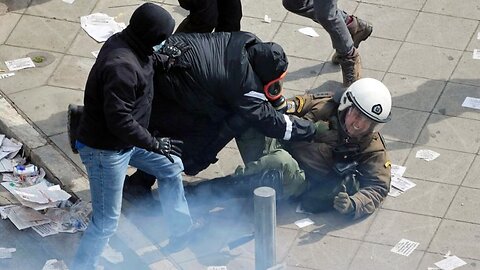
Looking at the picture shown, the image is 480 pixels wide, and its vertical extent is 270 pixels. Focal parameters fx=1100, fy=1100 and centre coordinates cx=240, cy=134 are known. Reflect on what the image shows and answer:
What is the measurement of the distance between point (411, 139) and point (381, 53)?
117 cm

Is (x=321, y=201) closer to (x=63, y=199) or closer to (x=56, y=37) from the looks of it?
(x=63, y=199)

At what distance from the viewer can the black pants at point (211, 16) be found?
26.8 feet

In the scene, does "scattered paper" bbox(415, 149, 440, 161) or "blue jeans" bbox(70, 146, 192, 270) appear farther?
"scattered paper" bbox(415, 149, 440, 161)

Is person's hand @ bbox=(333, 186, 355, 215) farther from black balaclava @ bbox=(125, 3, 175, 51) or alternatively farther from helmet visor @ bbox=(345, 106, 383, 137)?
black balaclava @ bbox=(125, 3, 175, 51)

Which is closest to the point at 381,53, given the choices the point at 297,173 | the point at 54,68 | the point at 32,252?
the point at 297,173

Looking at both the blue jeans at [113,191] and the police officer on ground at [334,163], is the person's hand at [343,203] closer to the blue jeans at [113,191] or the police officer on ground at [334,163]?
the police officer on ground at [334,163]

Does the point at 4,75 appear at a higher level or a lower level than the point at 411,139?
lower

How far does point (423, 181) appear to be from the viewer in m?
8.02

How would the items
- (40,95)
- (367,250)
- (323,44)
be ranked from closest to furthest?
(367,250)
(40,95)
(323,44)

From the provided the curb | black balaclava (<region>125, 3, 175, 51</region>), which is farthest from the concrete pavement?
black balaclava (<region>125, 3, 175, 51</region>)

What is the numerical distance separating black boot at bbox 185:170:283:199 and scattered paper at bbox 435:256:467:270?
1198 millimetres

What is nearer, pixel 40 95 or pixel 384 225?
pixel 384 225

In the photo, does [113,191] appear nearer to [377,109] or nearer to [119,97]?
[119,97]

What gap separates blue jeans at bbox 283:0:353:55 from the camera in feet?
28.0
